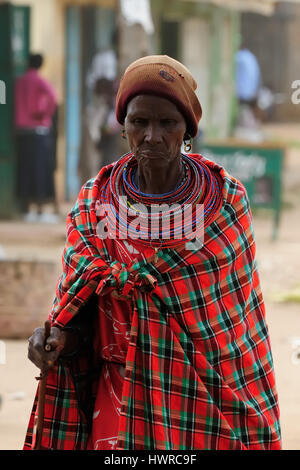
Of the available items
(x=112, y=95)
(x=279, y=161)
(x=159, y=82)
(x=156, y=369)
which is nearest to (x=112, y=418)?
(x=156, y=369)

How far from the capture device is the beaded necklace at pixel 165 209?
2.98 metres

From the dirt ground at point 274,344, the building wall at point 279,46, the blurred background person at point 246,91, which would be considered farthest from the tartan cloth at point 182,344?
the building wall at point 279,46

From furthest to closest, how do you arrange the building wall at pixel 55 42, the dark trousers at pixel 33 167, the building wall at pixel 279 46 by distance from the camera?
1. the building wall at pixel 279 46
2. the building wall at pixel 55 42
3. the dark trousers at pixel 33 167

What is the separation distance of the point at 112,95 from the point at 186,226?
9.72 metres

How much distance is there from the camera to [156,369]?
2891 millimetres

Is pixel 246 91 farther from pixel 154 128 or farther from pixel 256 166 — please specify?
pixel 154 128

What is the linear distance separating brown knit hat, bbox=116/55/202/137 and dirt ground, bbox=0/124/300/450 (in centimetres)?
267

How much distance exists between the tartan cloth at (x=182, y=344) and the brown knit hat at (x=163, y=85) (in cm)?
30

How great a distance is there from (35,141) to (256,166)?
291cm

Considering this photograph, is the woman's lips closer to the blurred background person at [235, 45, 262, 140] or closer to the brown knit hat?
the brown knit hat

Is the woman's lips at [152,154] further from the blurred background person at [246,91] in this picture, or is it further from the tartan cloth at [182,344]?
the blurred background person at [246,91]

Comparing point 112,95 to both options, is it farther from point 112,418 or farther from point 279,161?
point 112,418

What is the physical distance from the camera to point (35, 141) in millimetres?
11977

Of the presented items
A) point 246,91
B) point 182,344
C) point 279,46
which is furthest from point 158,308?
point 279,46
